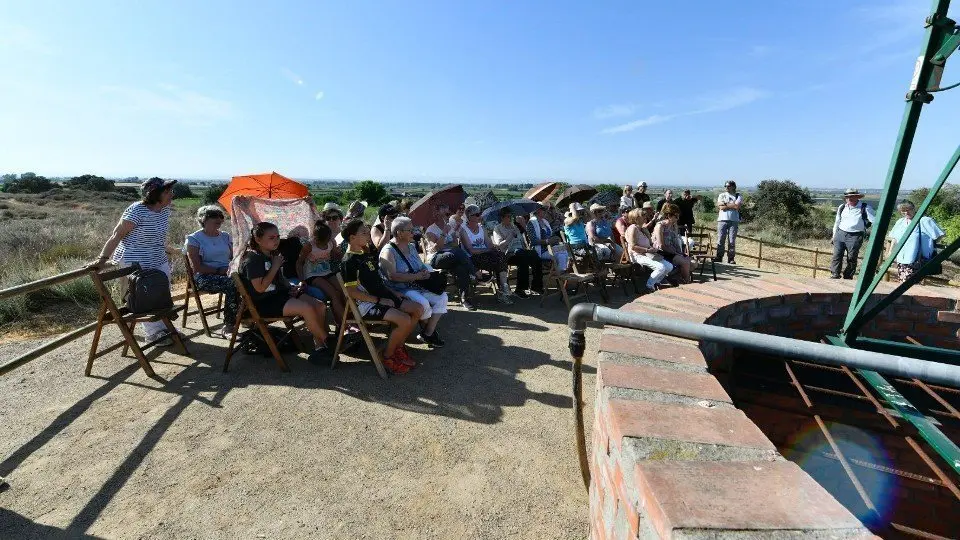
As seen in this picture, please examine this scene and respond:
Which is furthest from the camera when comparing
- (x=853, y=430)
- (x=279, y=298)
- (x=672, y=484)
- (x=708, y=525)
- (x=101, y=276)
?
(x=279, y=298)

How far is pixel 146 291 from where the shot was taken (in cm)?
387

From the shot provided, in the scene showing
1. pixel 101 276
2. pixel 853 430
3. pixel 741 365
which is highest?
pixel 101 276

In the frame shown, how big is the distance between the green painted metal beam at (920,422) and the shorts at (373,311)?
9.86ft

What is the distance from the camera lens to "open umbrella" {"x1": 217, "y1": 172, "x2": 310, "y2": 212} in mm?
6703

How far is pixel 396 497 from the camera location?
232cm

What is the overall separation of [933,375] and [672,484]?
21.6 inches

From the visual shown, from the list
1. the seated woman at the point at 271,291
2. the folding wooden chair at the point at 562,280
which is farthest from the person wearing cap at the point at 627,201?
the seated woman at the point at 271,291

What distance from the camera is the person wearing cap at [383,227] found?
607 cm

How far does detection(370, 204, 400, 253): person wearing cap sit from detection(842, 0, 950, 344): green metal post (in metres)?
5.00

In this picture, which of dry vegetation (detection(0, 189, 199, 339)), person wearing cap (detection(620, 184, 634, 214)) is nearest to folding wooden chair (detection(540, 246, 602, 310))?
person wearing cap (detection(620, 184, 634, 214))

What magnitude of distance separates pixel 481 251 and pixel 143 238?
3687 millimetres


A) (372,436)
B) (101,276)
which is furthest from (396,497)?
(101,276)

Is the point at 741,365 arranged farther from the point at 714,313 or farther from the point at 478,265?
the point at 478,265

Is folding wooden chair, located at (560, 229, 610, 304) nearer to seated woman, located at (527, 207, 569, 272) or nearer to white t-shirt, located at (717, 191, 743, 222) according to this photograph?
seated woman, located at (527, 207, 569, 272)
